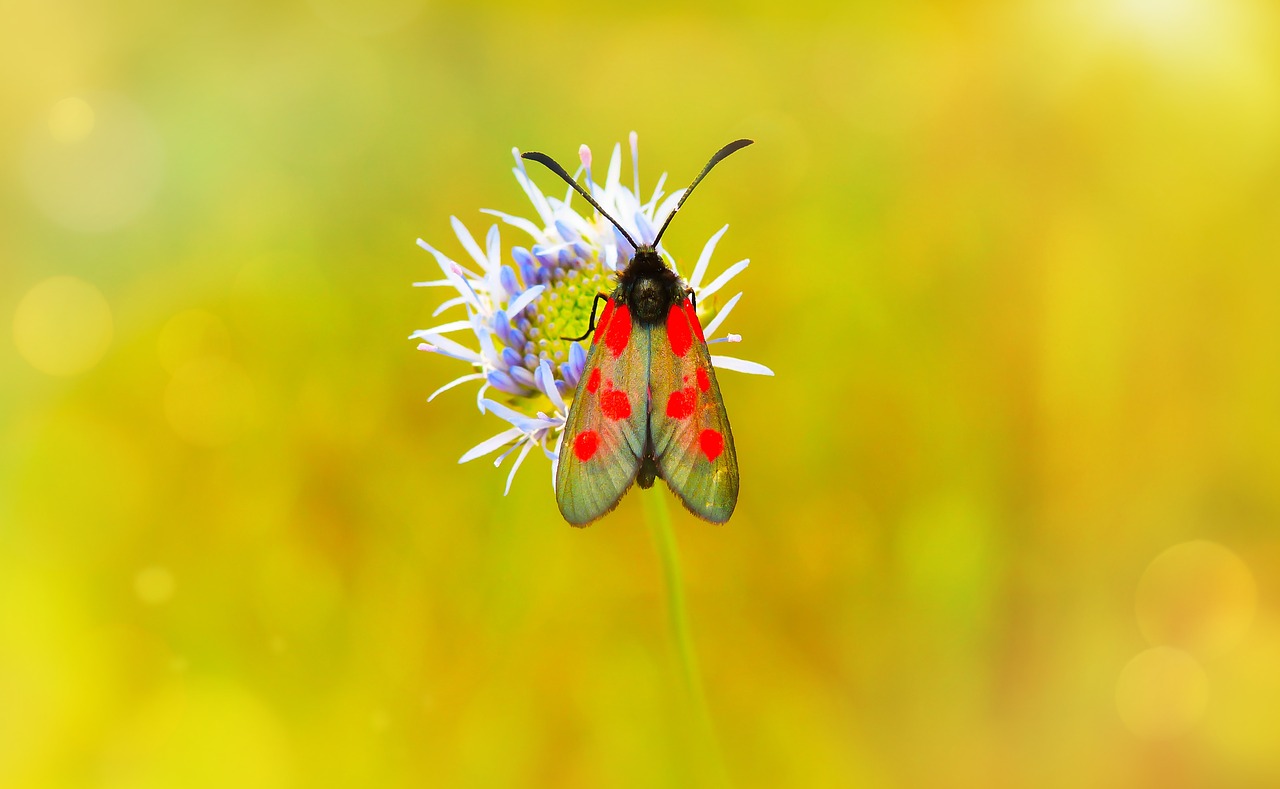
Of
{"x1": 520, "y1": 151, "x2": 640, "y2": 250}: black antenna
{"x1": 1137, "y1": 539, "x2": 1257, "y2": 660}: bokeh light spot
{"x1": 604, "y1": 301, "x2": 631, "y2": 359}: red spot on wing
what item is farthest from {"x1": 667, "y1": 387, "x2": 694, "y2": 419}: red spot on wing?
{"x1": 1137, "y1": 539, "x2": 1257, "y2": 660}: bokeh light spot

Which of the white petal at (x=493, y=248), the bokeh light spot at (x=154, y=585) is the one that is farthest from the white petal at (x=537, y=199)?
the bokeh light spot at (x=154, y=585)

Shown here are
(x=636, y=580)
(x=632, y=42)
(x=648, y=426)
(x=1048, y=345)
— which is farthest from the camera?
(x=632, y=42)

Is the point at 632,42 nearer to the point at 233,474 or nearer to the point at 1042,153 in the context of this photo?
the point at 1042,153

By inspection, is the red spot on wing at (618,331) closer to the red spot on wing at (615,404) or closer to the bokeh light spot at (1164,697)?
the red spot on wing at (615,404)

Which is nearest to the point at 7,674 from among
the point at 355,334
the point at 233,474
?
the point at 233,474

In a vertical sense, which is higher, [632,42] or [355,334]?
[632,42]

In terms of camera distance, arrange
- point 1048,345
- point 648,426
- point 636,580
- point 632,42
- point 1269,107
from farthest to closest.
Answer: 1. point 632,42
2. point 1269,107
3. point 1048,345
4. point 636,580
5. point 648,426

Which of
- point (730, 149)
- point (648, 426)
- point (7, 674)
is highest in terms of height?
point (730, 149)
